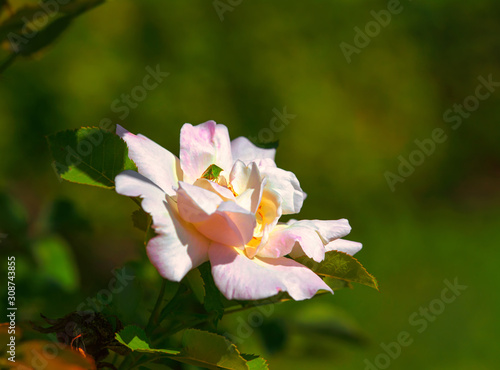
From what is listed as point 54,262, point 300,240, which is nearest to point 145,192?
point 300,240

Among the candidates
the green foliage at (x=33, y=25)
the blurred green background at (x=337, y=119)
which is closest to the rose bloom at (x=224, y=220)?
the green foliage at (x=33, y=25)

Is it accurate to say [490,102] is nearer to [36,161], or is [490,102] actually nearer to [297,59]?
[297,59]

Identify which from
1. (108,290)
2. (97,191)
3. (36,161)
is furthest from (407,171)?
(108,290)

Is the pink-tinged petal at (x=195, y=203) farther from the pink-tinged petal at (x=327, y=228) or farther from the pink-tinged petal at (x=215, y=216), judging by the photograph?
the pink-tinged petal at (x=327, y=228)

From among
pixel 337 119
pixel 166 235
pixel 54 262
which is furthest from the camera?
pixel 337 119

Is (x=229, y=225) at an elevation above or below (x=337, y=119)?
above

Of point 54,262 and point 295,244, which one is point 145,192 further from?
point 54,262
